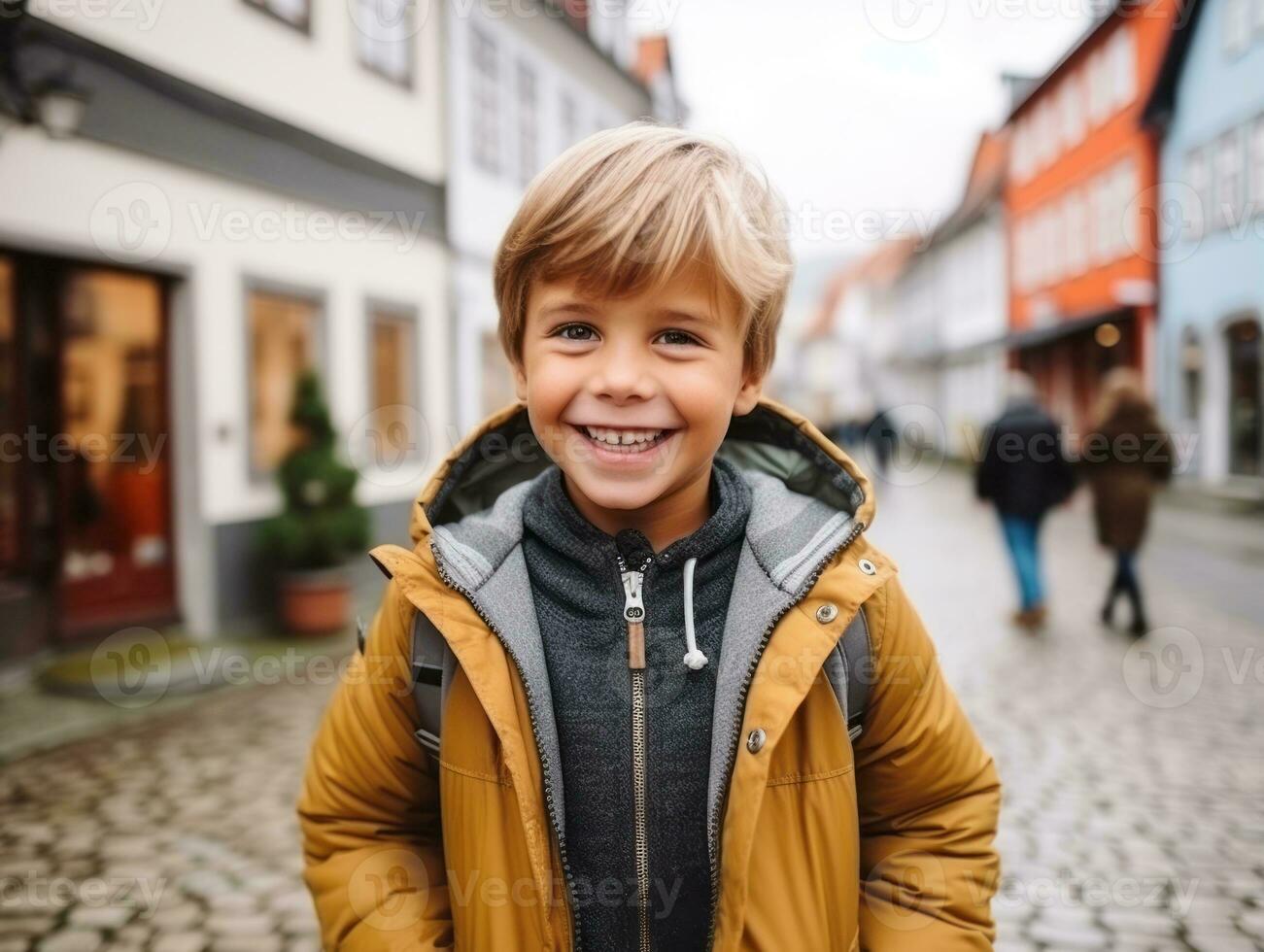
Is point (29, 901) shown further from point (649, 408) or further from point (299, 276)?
point (299, 276)

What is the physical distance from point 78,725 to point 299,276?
4790mm

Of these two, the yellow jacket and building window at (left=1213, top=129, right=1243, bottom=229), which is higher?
building window at (left=1213, top=129, right=1243, bottom=229)

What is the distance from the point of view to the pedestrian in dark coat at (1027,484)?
27.8 feet

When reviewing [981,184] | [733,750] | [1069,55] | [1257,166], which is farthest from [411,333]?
[981,184]

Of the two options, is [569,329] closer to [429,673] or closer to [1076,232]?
[429,673]

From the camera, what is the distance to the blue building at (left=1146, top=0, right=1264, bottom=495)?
16.6 m

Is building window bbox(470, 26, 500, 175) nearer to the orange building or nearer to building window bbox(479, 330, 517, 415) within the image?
building window bbox(479, 330, 517, 415)

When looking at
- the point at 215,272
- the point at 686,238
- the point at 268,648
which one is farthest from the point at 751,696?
the point at 215,272

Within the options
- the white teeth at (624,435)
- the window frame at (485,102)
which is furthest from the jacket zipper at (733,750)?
the window frame at (485,102)

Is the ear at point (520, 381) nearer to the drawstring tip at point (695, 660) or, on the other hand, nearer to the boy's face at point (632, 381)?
the boy's face at point (632, 381)

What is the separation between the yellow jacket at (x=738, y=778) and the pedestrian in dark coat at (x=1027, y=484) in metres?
7.32

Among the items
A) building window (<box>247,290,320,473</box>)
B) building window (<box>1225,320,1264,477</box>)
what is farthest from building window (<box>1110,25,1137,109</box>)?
building window (<box>247,290,320,473</box>)

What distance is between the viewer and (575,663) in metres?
1.53

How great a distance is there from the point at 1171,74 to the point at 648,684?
71.5 feet
